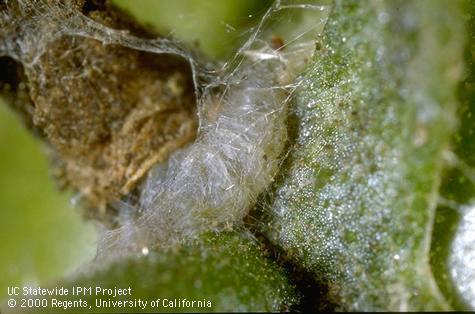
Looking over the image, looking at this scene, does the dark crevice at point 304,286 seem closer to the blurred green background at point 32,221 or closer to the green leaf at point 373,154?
the green leaf at point 373,154

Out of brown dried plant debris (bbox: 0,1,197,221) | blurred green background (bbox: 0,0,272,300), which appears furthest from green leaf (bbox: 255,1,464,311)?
blurred green background (bbox: 0,0,272,300)

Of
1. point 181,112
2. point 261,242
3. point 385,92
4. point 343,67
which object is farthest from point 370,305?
point 181,112

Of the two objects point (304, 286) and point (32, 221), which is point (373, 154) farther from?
point (32, 221)

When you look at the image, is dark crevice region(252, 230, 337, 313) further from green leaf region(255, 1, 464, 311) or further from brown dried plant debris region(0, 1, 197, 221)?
brown dried plant debris region(0, 1, 197, 221)

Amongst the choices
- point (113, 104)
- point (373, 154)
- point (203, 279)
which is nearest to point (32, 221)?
point (113, 104)

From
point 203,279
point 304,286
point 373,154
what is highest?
point 373,154

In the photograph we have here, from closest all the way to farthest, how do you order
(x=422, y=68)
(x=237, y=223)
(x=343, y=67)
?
(x=422, y=68) < (x=343, y=67) < (x=237, y=223)

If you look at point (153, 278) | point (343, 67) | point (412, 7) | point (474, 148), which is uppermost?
point (412, 7)

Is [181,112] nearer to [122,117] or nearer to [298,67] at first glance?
[122,117]
